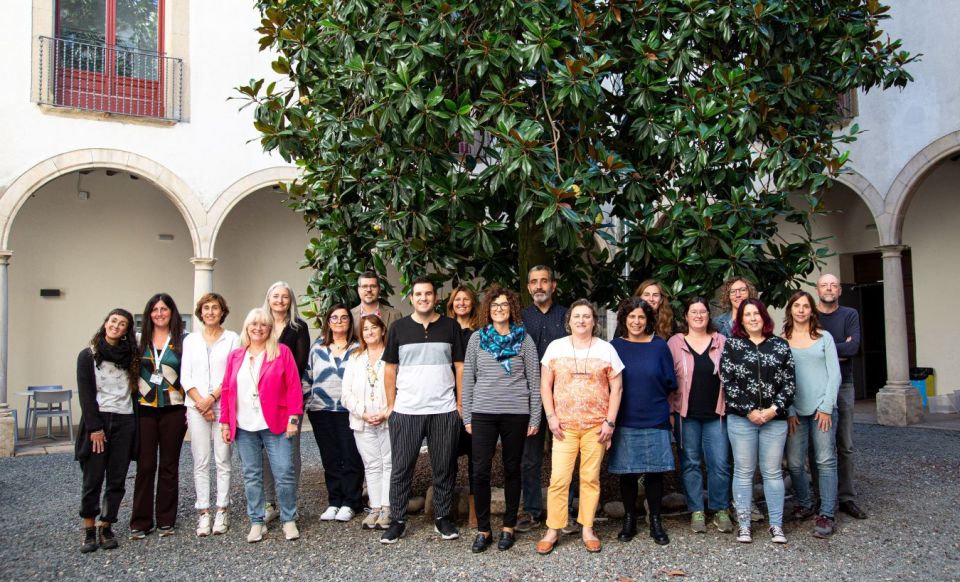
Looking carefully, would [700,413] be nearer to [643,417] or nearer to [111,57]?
[643,417]

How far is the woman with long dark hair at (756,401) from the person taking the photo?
5016mm

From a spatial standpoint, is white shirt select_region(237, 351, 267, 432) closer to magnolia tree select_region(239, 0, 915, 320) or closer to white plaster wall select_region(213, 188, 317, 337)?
magnolia tree select_region(239, 0, 915, 320)

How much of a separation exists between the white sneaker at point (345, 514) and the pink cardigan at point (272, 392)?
0.87 metres

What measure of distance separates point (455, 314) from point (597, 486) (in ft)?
5.32

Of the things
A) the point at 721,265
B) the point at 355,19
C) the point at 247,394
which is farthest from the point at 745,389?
the point at 355,19

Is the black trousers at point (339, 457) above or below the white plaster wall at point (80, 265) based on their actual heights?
below

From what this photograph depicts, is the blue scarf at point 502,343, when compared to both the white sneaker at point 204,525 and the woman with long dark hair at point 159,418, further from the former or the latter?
the white sneaker at point 204,525

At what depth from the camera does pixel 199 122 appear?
11000 millimetres

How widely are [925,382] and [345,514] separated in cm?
1081

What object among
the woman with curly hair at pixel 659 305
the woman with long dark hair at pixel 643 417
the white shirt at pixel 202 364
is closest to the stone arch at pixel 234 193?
the white shirt at pixel 202 364

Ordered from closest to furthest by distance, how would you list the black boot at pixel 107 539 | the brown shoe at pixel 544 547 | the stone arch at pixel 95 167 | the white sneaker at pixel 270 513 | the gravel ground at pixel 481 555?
the gravel ground at pixel 481 555 < the brown shoe at pixel 544 547 < the black boot at pixel 107 539 < the white sneaker at pixel 270 513 < the stone arch at pixel 95 167

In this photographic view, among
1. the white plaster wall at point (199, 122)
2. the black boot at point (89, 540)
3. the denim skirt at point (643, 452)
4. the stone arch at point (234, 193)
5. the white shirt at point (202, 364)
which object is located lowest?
the black boot at point (89, 540)

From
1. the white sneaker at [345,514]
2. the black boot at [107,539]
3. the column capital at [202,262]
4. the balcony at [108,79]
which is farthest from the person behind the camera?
the column capital at [202,262]

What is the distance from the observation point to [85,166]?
33.8 ft
